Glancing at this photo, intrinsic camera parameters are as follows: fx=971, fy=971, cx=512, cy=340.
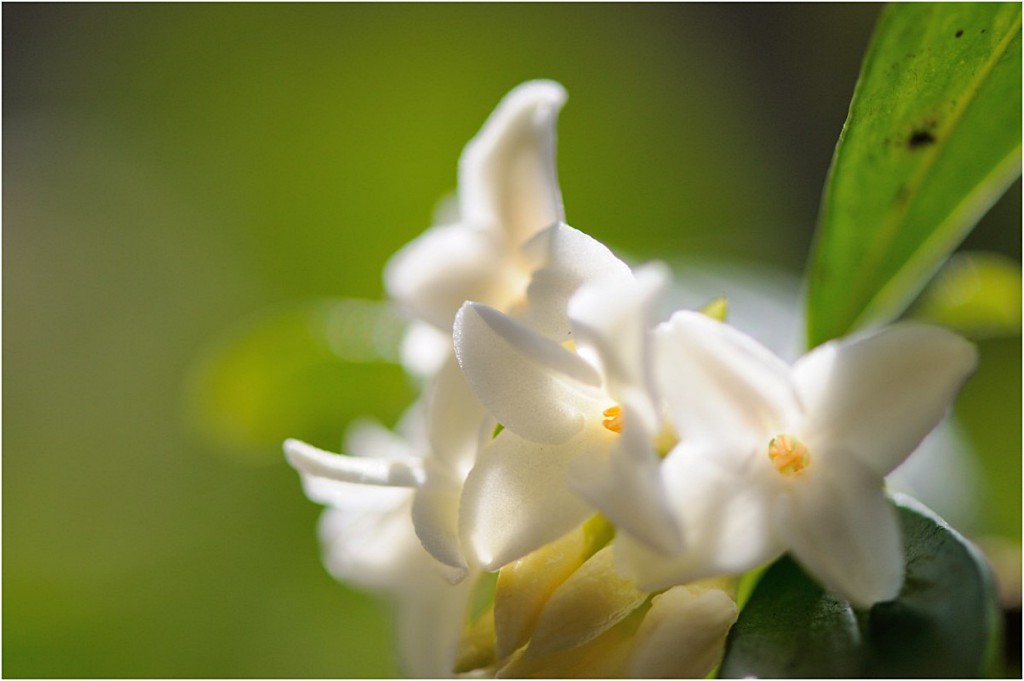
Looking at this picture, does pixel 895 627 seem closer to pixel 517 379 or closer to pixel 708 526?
pixel 708 526

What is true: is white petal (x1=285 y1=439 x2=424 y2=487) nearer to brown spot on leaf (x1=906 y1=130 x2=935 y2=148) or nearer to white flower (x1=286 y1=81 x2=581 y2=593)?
white flower (x1=286 y1=81 x2=581 y2=593)

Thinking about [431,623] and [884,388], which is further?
[431,623]

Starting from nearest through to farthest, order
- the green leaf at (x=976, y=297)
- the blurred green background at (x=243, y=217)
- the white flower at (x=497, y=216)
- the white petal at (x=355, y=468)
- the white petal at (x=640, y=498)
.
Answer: the white petal at (x=640, y=498), the white petal at (x=355, y=468), the white flower at (x=497, y=216), the green leaf at (x=976, y=297), the blurred green background at (x=243, y=217)

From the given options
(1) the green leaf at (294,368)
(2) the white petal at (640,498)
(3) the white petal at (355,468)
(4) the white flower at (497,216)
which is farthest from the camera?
(1) the green leaf at (294,368)

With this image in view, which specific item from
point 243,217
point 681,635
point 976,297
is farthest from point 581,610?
point 243,217

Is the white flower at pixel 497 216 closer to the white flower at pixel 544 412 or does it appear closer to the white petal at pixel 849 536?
the white flower at pixel 544 412

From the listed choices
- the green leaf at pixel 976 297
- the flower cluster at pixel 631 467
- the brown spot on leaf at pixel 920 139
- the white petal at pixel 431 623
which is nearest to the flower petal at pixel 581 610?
the flower cluster at pixel 631 467

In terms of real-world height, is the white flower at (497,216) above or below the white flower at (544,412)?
above

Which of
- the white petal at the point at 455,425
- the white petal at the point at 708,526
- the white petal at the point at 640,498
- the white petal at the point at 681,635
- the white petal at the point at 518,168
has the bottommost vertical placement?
the white petal at the point at 681,635
